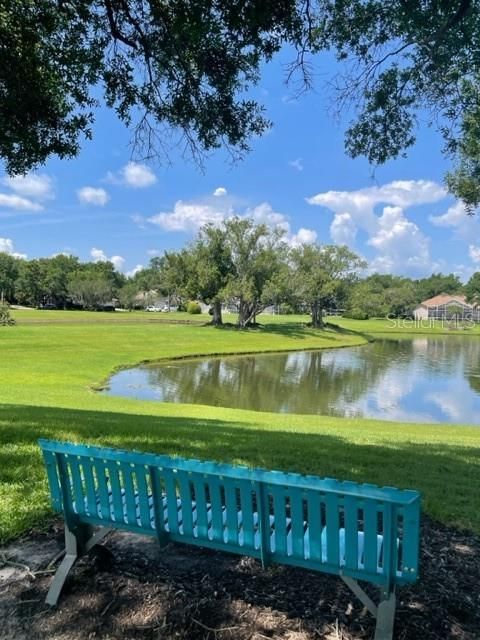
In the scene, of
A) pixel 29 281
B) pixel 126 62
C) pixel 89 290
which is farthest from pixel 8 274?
pixel 126 62

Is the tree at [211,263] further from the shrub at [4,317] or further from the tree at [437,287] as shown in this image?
the tree at [437,287]

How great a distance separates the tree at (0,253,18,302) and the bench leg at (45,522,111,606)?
93512 mm

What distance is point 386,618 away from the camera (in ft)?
8.07

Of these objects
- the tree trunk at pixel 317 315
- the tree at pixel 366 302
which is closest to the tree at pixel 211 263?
the tree trunk at pixel 317 315

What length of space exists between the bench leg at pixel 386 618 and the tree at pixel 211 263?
4645cm

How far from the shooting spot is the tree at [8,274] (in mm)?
87812

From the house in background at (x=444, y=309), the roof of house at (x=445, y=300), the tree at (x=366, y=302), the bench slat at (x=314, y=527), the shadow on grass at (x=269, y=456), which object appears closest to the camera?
the bench slat at (x=314, y=527)

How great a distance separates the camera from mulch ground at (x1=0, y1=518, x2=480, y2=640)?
264cm

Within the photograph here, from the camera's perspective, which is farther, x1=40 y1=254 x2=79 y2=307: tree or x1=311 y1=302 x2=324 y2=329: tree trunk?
x1=40 y1=254 x2=79 y2=307: tree

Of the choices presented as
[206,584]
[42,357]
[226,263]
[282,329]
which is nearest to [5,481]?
[206,584]

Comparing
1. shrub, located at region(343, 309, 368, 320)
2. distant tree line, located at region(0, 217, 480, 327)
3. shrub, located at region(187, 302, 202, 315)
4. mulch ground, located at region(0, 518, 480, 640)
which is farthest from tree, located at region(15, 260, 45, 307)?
mulch ground, located at region(0, 518, 480, 640)

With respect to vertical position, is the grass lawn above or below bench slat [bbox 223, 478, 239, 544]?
below

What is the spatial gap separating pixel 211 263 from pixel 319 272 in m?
15.0

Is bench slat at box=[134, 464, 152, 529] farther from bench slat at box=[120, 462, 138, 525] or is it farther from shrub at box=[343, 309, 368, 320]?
shrub at box=[343, 309, 368, 320]
